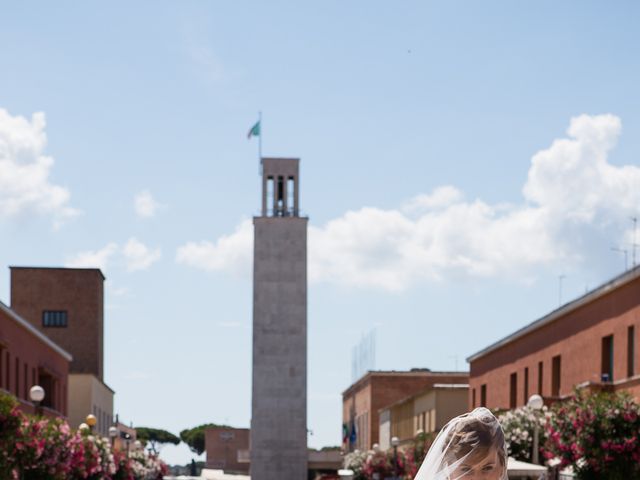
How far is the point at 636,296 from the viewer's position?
106ft

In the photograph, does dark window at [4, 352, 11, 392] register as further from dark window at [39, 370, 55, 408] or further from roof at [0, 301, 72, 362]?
dark window at [39, 370, 55, 408]

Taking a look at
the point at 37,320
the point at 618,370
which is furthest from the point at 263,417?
the point at 618,370

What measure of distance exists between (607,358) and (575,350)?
3.14 m

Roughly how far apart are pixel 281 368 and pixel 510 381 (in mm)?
27585

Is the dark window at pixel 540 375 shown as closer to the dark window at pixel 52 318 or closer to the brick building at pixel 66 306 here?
the brick building at pixel 66 306

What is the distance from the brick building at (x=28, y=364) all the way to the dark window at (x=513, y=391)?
17506mm

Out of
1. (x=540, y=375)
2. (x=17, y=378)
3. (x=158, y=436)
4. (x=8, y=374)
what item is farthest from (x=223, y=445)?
(x=540, y=375)

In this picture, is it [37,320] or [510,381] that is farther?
[37,320]

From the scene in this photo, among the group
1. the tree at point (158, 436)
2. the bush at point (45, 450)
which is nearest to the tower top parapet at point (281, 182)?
the bush at point (45, 450)

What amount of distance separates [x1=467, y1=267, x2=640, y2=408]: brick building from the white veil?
91.7 ft

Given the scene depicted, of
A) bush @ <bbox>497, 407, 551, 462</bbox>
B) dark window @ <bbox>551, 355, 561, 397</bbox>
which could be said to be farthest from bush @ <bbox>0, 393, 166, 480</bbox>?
dark window @ <bbox>551, 355, 561, 397</bbox>

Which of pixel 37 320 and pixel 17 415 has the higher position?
pixel 37 320

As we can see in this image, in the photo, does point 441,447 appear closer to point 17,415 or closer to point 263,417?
point 17,415

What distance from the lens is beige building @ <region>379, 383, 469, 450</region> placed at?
6225 cm
